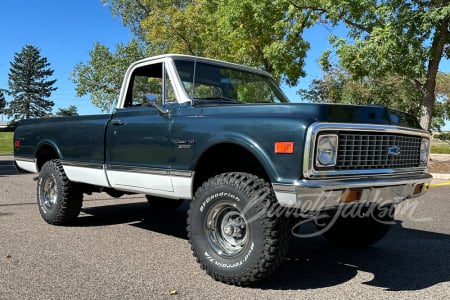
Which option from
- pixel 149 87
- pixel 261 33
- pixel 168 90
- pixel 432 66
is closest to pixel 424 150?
pixel 168 90

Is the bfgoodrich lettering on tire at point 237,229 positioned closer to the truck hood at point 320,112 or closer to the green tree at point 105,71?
the truck hood at point 320,112

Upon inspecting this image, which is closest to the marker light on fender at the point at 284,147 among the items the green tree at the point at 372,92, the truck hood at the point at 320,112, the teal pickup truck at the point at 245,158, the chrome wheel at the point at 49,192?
the teal pickup truck at the point at 245,158

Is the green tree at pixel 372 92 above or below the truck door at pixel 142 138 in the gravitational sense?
above

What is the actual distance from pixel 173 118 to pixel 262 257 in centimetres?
164

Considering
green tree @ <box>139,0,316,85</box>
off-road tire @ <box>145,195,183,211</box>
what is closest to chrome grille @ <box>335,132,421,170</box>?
off-road tire @ <box>145,195,183,211</box>

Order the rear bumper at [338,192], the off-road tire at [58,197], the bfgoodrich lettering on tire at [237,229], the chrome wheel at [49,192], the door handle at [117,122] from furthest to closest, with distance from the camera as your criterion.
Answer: the chrome wheel at [49,192], the off-road tire at [58,197], the door handle at [117,122], the bfgoodrich lettering on tire at [237,229], the rear bumper at [338,192]

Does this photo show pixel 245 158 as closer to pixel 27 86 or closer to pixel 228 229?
pixel 228 229

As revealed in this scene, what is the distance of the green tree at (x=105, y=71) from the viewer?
96.9 ft

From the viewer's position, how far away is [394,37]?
457 inches

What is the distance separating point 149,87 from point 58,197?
1896 millimetres

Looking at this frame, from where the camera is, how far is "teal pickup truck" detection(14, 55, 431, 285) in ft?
11.3

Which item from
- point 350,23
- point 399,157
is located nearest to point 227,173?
point 399,157

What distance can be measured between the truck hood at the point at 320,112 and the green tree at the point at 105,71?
26.3 metres

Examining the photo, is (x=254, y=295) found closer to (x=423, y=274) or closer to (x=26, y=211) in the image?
(x=423, y=274)
